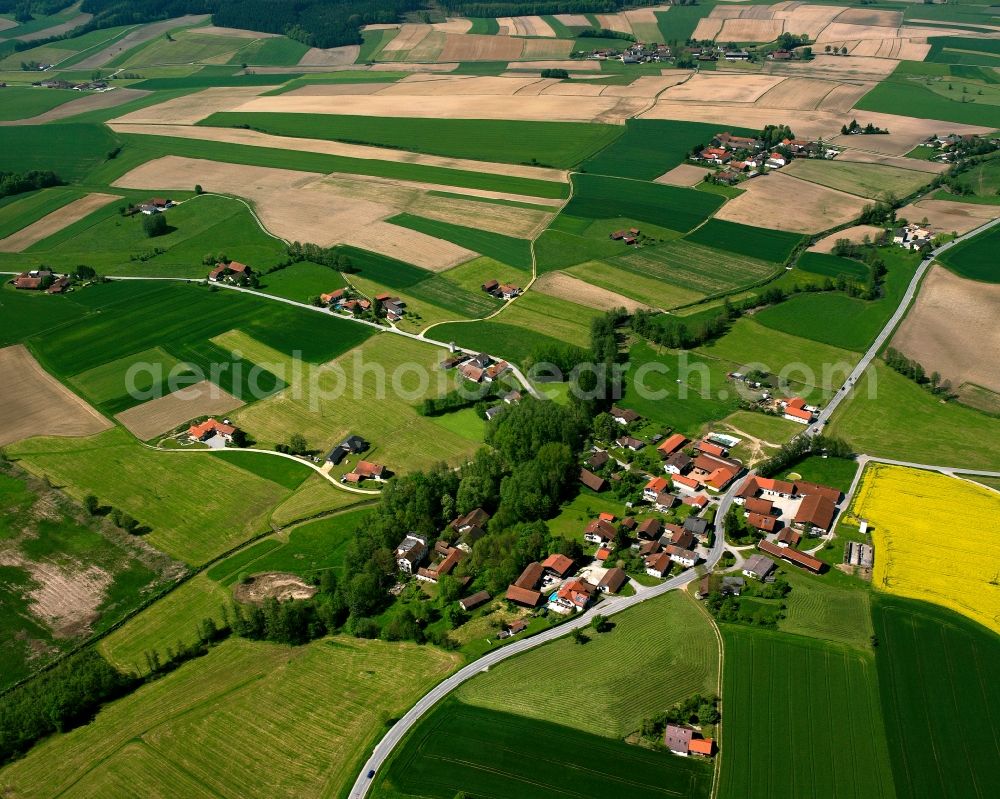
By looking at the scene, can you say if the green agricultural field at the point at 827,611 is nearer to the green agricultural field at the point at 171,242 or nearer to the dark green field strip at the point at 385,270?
the dark green field strip at the point at 385,270

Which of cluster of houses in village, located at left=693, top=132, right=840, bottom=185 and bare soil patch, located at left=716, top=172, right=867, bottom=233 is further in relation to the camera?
cluster of houses in village, located at left=693, top=132, right=840, bottom=185

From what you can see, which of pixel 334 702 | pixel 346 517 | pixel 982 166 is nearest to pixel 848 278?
pixel 982 166

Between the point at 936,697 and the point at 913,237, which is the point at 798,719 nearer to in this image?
the point at 936,697

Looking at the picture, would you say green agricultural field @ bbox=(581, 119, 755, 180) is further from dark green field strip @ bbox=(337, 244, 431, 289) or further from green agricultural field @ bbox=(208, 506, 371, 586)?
green agricultural field @ bbox=(208, 506, 371, 586)

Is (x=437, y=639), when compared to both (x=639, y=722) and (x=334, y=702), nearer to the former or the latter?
(x=334, y=702)

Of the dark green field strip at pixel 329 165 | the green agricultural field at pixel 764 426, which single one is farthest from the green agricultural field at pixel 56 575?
the dark green field strip at pixel 329 165

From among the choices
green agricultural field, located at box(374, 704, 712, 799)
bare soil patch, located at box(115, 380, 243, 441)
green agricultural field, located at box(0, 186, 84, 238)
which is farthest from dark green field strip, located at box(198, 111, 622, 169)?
green agricultural field, located at box(374, 704, 712, 799)

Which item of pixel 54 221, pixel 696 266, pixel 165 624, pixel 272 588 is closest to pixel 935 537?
pixel 272 588
